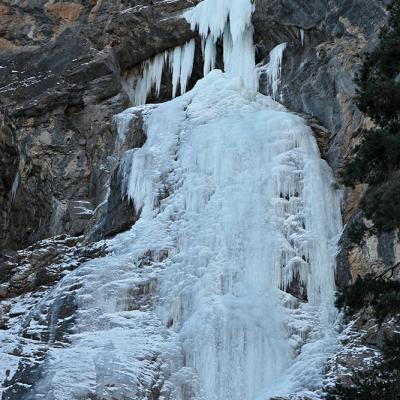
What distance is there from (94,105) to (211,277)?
1040 cm

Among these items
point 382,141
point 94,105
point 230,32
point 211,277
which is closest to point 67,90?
point 94,105

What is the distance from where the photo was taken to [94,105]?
79.9 feet

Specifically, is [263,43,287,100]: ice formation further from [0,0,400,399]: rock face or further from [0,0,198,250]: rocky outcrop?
[0,0,198,250]: rocky outcrop

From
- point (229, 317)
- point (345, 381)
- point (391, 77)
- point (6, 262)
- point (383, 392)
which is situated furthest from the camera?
point (6, 262)

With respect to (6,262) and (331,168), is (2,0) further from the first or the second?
(331,168)

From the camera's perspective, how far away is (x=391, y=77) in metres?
10.5

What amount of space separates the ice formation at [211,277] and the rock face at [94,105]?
1.89 feet

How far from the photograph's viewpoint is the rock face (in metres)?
18.3

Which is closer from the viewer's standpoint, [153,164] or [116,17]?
[153,164]

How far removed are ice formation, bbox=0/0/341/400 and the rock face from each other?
576mm

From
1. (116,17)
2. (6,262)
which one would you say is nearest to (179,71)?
(116,17)

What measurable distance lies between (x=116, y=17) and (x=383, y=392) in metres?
18.6

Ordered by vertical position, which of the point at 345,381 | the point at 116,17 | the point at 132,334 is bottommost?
the point at 345,381

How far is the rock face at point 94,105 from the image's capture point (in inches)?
719
